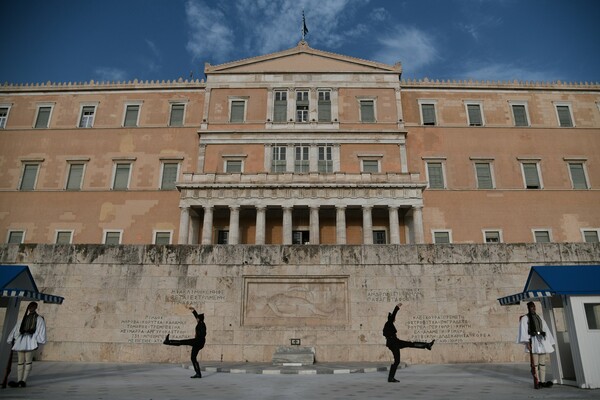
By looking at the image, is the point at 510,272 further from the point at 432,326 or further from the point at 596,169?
the point at 596,169

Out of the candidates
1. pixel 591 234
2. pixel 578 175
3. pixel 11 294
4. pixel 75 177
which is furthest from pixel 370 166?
pixel 11 294

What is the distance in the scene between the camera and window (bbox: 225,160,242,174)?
3266 cm

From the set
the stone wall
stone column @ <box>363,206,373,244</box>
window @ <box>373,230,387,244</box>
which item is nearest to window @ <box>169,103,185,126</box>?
stone column @ <box>363,206,373,244</box>

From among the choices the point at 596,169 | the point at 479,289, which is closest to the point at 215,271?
the point at 479,289

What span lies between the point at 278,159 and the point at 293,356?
73.6 feet

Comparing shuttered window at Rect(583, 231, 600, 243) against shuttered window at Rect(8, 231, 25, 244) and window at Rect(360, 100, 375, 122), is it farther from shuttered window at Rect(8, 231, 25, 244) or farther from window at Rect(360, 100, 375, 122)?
shuttered window at Rect(8, 231, 25, 244)

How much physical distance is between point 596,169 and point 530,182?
562cm

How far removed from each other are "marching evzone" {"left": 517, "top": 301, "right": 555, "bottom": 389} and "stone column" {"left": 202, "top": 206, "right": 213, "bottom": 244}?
22.3m

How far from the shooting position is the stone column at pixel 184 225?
28594 millimetres

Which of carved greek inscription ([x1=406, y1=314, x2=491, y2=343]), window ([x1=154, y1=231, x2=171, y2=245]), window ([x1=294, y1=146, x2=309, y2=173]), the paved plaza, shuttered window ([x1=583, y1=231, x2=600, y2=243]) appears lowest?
the paved plaza

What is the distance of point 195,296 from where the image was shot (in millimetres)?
13297

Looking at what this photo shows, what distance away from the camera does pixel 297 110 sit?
3447cm

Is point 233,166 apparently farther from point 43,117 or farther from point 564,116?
point 564,116

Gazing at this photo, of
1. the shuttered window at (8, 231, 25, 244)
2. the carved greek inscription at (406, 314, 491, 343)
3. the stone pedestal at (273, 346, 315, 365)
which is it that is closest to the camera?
the stone pedestal at (273, 346, 315, 365)
